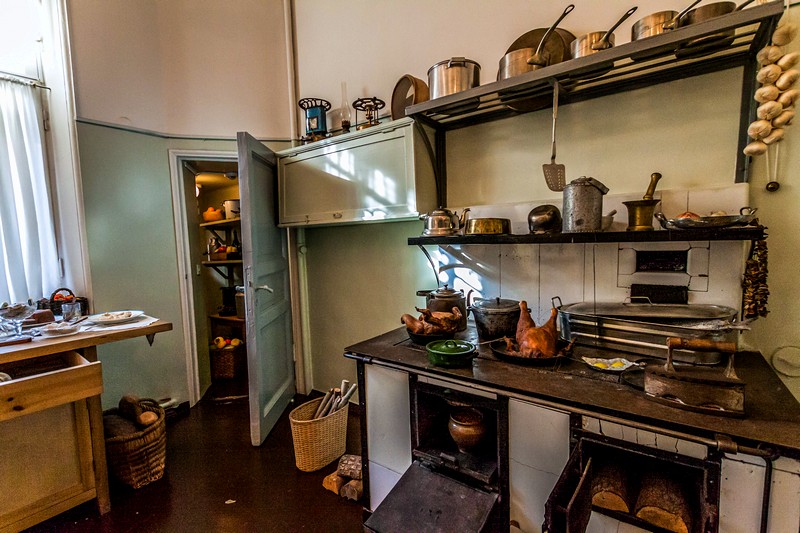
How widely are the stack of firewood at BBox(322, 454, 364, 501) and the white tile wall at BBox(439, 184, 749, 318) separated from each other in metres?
1.08

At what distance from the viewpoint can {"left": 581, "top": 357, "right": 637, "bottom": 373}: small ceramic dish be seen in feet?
4.00

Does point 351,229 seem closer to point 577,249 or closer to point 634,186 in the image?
point 577,249

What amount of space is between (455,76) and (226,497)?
228 centimetres

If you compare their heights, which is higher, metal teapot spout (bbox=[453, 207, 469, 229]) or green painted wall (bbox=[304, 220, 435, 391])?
metal teapot spout (bbox=[453, 207, 469, 229])

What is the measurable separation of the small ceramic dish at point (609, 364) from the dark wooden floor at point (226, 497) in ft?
3.94

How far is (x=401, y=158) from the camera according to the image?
1815 millimetres

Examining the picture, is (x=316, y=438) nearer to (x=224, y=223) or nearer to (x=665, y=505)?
(x=665, y=505)

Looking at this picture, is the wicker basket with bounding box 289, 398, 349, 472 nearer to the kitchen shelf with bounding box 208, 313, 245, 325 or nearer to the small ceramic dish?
the small ceramic dish

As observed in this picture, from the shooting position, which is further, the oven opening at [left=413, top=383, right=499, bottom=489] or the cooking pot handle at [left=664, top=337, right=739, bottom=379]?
the oven opening at [left=413, top=383, right=499, bottom=489]

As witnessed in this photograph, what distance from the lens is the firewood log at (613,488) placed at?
1.00 meters

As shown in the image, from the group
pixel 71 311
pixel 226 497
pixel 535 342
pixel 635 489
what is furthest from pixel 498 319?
pixel 71 311

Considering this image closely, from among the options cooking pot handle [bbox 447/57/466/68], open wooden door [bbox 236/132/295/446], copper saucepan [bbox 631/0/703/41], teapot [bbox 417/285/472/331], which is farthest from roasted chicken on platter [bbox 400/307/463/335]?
copper saucepan [bbox 631/0/703/41]

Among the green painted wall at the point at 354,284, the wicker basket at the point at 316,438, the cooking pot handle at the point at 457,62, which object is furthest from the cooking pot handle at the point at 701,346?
the wicker basket at the point at 316,438

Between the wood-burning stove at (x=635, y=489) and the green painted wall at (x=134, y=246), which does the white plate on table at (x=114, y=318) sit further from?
the wood-burning stove at (x=635, y=489)
